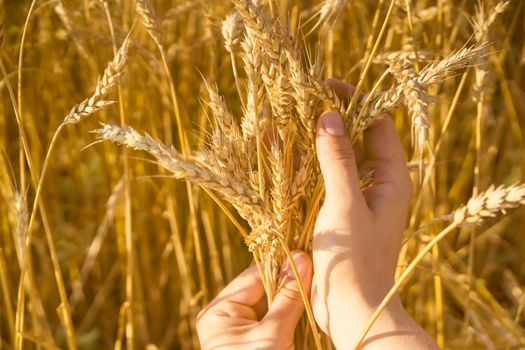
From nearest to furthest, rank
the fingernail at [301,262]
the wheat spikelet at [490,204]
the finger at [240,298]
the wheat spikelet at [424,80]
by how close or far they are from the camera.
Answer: the wheat spikelet at [490,204]
the wheat spikelet at [424,80]
the fingernail at [301,262]
the finger at [240,298]

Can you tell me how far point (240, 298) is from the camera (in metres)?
0.97

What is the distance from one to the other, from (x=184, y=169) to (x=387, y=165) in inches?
16.9

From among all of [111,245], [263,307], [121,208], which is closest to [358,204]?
[263,307]

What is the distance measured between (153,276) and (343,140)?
89cm

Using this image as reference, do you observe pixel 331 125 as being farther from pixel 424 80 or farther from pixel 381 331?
pixel 381 331

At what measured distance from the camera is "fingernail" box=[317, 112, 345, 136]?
755mm

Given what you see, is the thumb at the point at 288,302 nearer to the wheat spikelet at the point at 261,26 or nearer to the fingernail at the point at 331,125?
the fingernail at the point at 331,125

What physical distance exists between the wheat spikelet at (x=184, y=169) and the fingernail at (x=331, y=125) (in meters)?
0.16

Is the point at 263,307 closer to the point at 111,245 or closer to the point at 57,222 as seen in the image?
the point at 111,245

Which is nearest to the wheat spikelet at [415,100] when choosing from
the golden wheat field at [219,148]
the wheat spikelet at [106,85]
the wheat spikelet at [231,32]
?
the golden wheat field at [219,148]

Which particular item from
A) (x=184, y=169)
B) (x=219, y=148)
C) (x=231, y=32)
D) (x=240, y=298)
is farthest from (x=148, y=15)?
(x=240, y=298)

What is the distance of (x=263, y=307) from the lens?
1018 millimetres

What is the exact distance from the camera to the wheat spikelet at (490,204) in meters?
0.55

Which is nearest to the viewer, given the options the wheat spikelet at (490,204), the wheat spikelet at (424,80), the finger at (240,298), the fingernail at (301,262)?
the wheat spikelet at (490,204)
